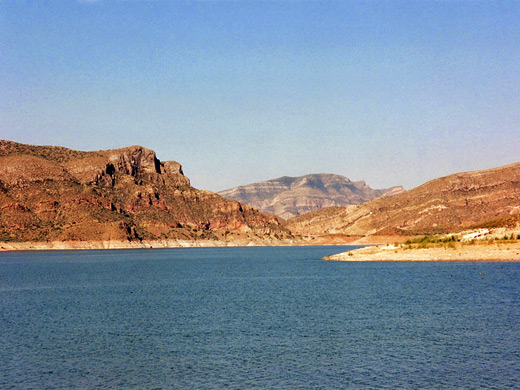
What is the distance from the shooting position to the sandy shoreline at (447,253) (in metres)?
102

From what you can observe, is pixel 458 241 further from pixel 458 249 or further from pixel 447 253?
pixel 447 253

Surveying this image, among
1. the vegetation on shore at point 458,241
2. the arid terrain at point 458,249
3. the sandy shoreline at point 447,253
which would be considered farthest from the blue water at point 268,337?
the vegetation on shore at point 458,241

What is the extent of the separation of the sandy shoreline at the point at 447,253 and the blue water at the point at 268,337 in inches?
1291

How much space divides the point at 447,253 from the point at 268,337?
79.0 metres

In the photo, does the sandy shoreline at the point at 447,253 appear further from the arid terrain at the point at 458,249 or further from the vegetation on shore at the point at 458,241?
the vegetation on shore at the point at 458,241

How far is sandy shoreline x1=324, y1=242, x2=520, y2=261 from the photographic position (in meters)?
102

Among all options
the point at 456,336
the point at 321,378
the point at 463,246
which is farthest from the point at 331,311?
the point at 463,246

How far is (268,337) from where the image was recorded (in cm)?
3947

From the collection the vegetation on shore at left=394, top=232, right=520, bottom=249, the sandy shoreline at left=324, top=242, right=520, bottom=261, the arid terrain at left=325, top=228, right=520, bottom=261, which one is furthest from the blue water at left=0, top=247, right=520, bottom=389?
the vegetation on shore at left=394, top=232, right=520, bottom=249

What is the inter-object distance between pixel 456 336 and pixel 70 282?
6410 cm

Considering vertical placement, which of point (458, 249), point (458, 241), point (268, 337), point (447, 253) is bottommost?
point (268, 337)

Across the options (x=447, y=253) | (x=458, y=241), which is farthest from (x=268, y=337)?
(x=458, y=241)

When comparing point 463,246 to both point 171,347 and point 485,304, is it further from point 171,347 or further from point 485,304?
point 171,347

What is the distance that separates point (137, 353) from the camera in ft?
116
